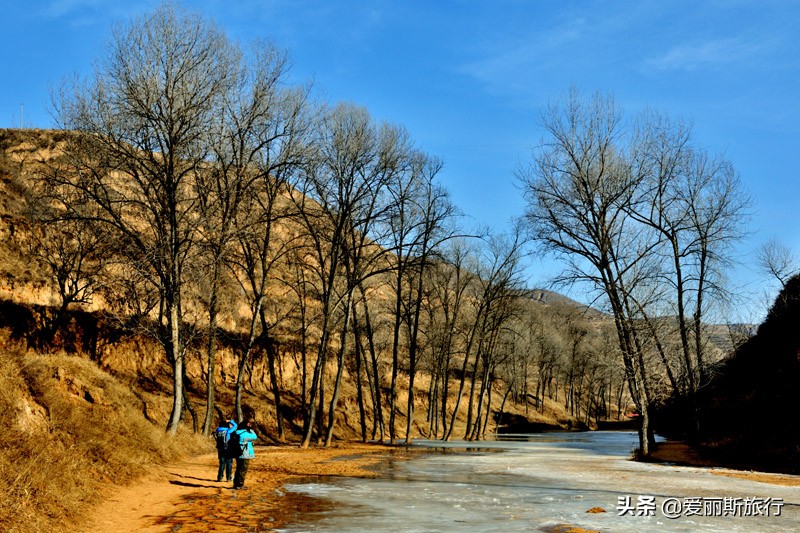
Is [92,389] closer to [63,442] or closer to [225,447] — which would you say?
[63,442]

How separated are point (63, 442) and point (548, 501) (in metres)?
11.2

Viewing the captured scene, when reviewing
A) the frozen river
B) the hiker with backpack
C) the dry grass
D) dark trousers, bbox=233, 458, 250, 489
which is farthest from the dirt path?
the frozen river

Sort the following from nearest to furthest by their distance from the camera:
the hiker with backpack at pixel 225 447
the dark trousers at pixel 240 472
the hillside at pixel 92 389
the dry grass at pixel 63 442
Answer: the dry grass at pixel 63 442 < the hillside at pixel 92 389 < the dark trousers at pixel 240 472 < the hiker with backpack at pixel 225 447

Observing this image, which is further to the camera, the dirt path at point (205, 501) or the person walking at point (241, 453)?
Answer: the person walking at point (241, 453)

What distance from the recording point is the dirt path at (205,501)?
1063cm

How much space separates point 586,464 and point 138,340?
29.1m

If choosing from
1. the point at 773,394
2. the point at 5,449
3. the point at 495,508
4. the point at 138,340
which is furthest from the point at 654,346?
the point at 138,340

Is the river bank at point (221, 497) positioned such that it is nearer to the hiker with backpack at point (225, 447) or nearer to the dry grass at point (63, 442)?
the hiker with backpack at point (225, 447)

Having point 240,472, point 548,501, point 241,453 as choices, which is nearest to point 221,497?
point 240,472

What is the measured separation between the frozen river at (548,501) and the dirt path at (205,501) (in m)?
0.75

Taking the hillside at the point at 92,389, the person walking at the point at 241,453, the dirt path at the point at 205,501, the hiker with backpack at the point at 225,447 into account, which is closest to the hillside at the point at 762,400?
the dirt path at the point at 205,501

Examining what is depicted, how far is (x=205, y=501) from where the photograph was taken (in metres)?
13.2

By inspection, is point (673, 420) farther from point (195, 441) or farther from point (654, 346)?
point (195, 441)

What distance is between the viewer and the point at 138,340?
1564 inches
